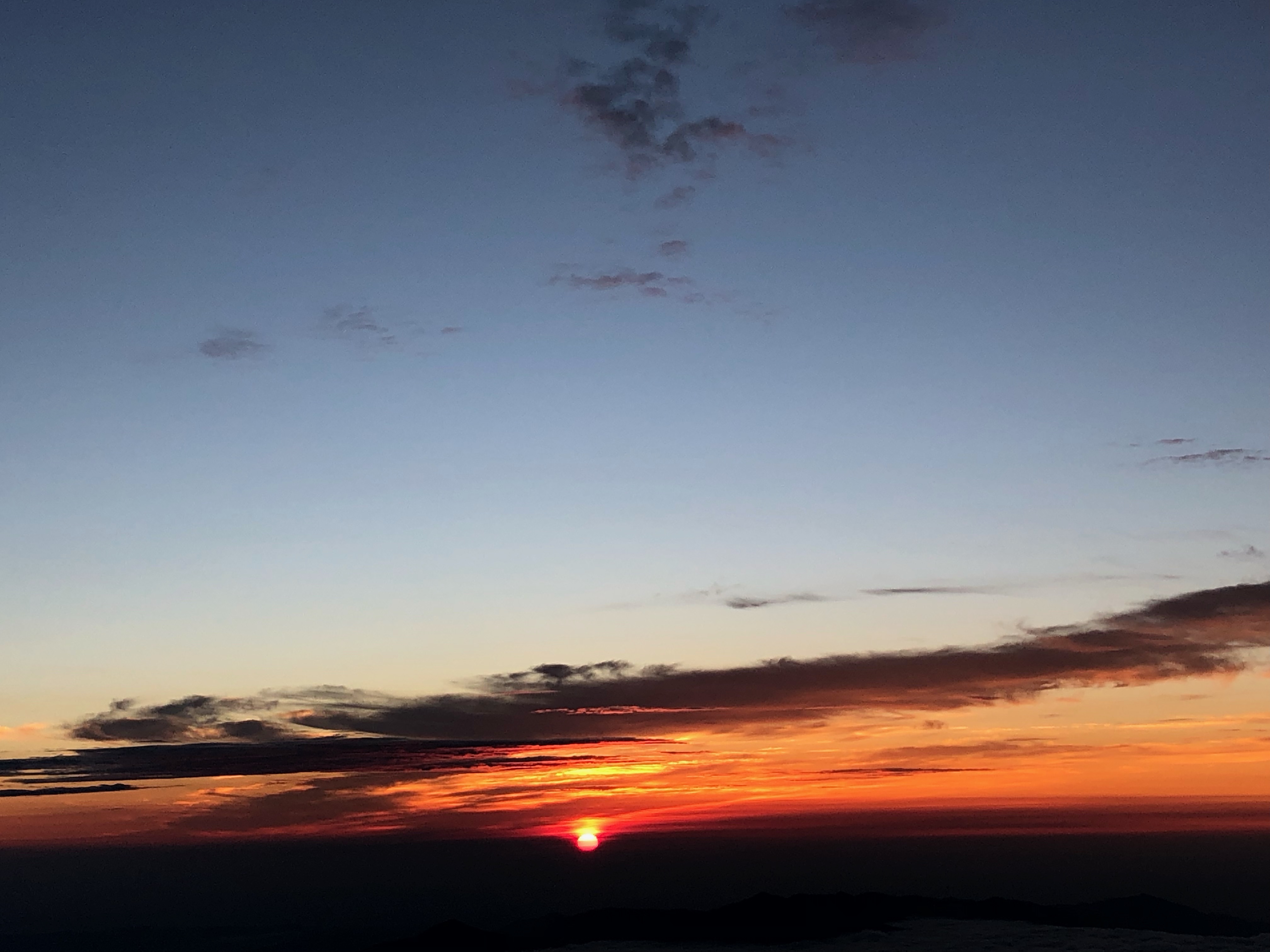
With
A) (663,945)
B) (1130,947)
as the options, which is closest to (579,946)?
(663,945)

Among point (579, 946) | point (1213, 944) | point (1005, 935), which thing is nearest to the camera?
point (1213, 944)

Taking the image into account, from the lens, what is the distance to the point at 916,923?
195m

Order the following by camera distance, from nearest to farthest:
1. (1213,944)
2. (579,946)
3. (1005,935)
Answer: (1213,944) → (1005,935) → (579,946)

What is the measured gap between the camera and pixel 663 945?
617 ft

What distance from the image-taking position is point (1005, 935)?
154375 millimetres

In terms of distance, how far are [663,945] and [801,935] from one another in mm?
26536

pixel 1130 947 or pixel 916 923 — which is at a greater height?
pixel 1130 947

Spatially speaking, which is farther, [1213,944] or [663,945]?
[663,945]

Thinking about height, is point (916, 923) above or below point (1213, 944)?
below

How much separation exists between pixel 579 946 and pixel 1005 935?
3022 inches

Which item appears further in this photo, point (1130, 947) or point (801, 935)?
point (801, 935)

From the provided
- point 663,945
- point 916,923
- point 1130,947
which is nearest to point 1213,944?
point 1130,947

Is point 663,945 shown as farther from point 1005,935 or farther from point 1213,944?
point 1213,944

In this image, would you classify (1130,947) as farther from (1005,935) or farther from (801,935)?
(801,935)
